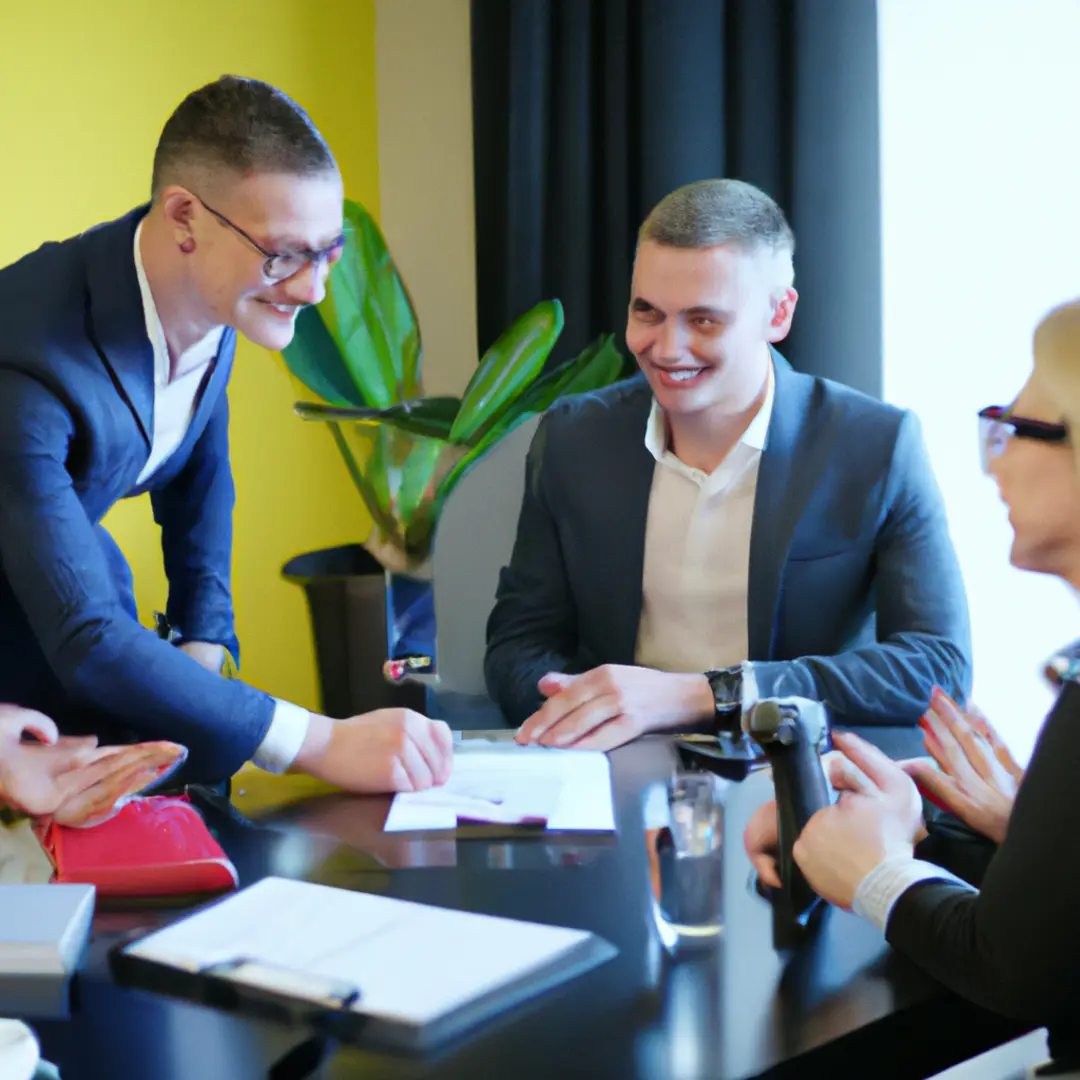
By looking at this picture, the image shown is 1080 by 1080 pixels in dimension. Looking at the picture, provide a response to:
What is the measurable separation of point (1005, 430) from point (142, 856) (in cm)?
82

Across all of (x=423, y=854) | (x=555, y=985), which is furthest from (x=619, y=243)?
(x=555, y=985)

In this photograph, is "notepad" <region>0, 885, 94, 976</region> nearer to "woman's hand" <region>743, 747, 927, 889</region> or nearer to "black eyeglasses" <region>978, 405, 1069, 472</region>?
"woman's hand" <region>743, 747, 927, 889</region>

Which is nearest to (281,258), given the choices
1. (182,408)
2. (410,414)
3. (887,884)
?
(182,408)

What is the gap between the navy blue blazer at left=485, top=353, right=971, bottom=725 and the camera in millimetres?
1969

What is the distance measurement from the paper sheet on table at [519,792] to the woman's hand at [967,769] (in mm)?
319

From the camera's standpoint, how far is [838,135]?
2.66m

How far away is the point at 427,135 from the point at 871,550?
187 cm

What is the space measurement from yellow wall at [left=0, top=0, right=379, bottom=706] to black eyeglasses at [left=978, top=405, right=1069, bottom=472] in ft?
7.91

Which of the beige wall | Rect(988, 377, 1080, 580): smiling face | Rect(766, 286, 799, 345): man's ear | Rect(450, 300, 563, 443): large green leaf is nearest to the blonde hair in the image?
Rect(988, 377, 1080, 580): smiling face

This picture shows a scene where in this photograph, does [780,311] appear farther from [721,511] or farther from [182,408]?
[182,408]

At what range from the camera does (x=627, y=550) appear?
2.16m

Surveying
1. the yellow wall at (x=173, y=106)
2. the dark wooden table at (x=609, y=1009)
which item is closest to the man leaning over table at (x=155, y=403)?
the dark wooden table at (x=609, y=1009)

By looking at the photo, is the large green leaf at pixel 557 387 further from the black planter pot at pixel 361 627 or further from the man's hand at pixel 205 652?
the man's hand at pixel 205 652

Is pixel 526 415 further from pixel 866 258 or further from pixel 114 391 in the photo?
pixel 114 391
